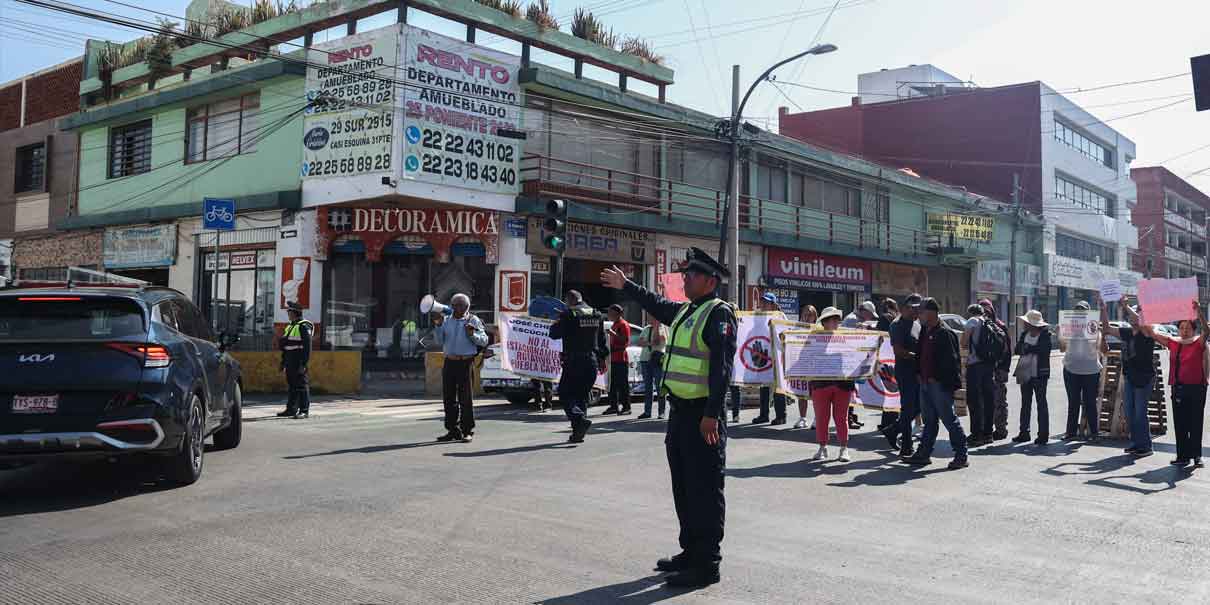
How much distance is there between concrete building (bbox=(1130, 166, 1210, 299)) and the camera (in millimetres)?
69375

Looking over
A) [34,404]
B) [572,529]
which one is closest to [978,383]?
[572,529]

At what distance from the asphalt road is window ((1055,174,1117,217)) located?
4337 centimetres

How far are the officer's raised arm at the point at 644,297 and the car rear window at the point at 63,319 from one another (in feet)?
13.1

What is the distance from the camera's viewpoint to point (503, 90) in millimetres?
21422

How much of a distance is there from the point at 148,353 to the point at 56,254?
25558 mm

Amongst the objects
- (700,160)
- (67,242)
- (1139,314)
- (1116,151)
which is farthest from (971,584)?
(1116,151)

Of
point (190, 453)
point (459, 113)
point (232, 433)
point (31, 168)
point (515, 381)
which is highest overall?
point (31, 168)

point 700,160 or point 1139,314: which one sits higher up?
point 700,160

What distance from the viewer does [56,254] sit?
94.0 feet

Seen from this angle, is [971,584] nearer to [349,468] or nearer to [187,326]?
[349,468]

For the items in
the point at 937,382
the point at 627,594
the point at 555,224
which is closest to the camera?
the point at 627,594

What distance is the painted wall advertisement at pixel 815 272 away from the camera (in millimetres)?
30109

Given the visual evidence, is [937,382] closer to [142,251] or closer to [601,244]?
[601,244]

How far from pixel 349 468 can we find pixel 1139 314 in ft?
28.6
